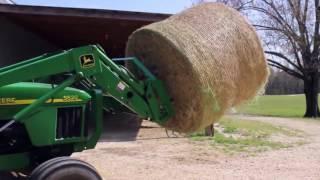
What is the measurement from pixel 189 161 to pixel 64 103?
4.61 metres

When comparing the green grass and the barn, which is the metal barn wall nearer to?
the barn

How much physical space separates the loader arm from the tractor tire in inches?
21.2

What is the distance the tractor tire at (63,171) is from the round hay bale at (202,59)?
3.66 ft

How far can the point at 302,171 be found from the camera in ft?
28.5

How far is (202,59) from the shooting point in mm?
5258

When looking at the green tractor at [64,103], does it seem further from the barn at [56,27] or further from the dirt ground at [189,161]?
the barn at [56,27]

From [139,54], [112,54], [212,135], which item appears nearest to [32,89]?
[139,54]

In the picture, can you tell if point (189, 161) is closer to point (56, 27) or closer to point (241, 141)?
point (241, 141)

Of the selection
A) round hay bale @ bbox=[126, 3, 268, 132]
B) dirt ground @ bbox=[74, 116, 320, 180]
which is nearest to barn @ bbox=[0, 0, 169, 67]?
dirt ground @ bbox=[74, 116, 320, 180]

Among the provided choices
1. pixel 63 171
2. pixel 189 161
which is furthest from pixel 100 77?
pixel 189 161

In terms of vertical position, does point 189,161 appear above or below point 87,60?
below

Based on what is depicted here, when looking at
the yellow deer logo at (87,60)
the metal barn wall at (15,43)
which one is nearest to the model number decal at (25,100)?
the yellow deer logo at (87,60)

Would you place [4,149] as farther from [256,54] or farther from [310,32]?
[310,32]

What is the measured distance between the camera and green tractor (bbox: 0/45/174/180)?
4898mm
